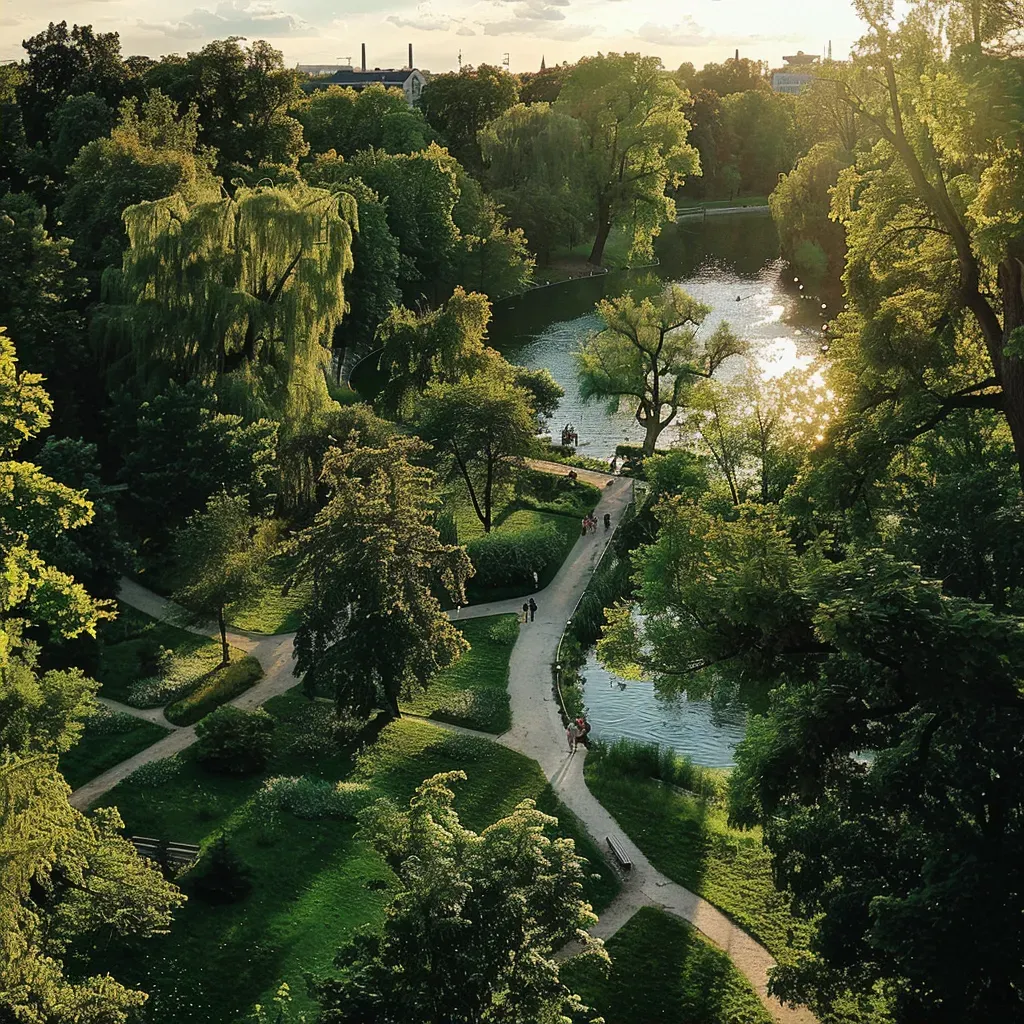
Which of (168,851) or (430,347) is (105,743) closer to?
(168,851)

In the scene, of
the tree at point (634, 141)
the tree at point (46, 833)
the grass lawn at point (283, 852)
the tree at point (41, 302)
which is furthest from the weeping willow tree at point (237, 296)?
the tree at point (634, 141)

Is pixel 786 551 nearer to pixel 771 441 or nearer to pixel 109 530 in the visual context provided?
pixel 771 441

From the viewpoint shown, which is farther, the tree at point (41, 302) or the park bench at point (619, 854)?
the tree at point (41, 302)

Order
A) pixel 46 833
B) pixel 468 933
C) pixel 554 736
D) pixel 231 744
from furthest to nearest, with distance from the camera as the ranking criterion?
pixel 554 736, pixel 231 744, pixel 46 833, pixel 468 933

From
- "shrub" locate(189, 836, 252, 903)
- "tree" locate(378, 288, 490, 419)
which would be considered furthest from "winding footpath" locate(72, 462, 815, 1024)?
"tree" locate(378, 288, 490, 419)

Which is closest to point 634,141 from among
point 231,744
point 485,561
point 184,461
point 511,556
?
point 511,556

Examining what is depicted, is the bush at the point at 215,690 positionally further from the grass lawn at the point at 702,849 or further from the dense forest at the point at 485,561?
the grass lawn at the point at 702,849

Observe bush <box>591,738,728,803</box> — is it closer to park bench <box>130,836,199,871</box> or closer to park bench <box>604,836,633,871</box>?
park bench <box>604,836,633,871</box>
